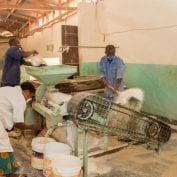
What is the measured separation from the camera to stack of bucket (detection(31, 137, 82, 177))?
2.37 metres

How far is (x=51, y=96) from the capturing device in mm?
3438

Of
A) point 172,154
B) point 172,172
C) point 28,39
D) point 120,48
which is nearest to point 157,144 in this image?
point 172,154

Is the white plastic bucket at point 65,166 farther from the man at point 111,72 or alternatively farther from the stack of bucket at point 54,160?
the man at point 111,72

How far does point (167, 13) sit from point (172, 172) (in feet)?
8.83

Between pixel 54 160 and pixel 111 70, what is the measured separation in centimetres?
205

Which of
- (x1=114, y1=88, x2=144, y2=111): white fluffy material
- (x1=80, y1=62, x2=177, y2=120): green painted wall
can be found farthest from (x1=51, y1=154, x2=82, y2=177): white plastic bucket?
(x1=80, y1=62, x2=177, y2=120): green painted wall

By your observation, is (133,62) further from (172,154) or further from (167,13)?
(172,154)

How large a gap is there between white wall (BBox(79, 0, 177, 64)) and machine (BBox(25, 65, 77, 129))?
1931mm

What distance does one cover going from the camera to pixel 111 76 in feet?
13.9

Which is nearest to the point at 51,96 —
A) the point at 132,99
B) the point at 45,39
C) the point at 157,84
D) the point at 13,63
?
the point at 132,99

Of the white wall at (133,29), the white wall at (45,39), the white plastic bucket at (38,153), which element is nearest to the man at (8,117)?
the white plastic bucket at (38,153)

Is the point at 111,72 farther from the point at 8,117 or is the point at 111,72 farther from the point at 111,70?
the point at 8,117

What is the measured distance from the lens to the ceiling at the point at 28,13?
23.4 ft

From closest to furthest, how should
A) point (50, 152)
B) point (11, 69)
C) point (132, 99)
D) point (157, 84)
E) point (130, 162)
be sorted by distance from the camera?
1. point (50, 152)
2. point (132, 99)
3. point (130, 162)
4. point (11, 69)
5. point (157, 84)
